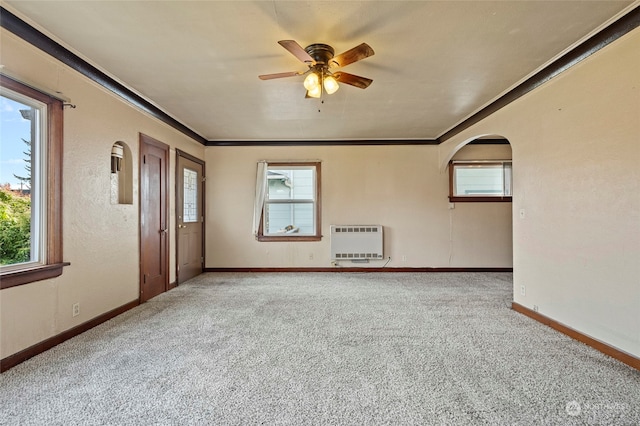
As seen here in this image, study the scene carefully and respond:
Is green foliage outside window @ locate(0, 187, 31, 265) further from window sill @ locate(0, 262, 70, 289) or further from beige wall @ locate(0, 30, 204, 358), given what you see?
beige wall @ locate(0, 30, 204, 358)

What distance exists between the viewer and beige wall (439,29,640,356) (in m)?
2.29

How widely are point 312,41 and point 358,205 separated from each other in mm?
3738

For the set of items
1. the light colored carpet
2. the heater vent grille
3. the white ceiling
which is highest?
the white ceiling

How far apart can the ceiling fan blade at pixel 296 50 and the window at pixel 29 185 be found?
1.99m

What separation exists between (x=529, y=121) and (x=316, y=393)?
3407 millimetres

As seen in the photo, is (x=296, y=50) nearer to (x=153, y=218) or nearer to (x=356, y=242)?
(x=153, y=218)

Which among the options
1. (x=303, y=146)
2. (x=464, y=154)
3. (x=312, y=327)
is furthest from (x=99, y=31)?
(x=464, y=154)

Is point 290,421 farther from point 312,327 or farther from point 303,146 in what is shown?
point 303,146

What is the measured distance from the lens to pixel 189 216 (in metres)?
5.38

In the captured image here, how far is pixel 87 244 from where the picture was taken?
9.93 ft

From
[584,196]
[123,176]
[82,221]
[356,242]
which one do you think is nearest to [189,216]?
[123,176]

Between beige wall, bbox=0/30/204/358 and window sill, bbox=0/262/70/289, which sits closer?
window sill, bbox=0/262/70/289

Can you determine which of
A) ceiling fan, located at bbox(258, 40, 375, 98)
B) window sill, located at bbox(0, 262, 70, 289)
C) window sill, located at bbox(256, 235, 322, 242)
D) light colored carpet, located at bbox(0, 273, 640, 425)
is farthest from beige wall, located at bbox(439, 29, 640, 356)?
window sill, located at bbox(0, 262, 70, 289)

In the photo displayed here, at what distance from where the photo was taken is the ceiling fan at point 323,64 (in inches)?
92.8
